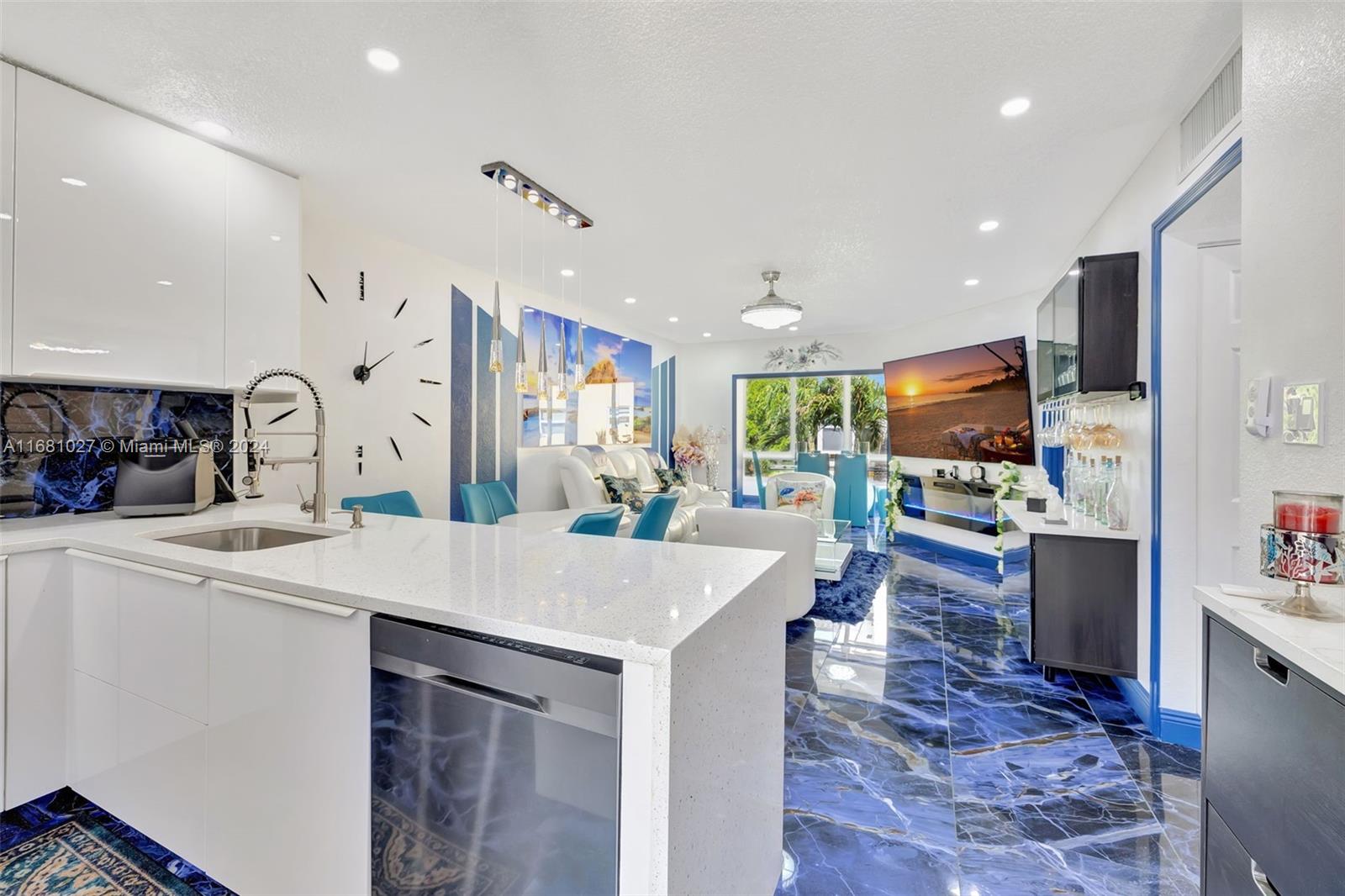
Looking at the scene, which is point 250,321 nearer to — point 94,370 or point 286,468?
point 94,370

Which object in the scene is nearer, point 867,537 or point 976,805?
point 976,805

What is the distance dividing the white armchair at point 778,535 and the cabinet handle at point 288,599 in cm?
236

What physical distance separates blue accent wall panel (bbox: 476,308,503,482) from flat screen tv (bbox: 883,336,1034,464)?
4768mm

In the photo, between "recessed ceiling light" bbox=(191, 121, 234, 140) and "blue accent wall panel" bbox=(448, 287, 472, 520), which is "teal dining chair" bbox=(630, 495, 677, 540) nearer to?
"blue accent wall panel" bbox=(448, 287, 472, 520)

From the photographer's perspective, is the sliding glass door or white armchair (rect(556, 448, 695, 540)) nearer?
white armchair (rect(556, 448, 695, 540))

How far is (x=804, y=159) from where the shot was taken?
251 centimetres

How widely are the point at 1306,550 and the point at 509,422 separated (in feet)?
14.9

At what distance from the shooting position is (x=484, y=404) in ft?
14.5

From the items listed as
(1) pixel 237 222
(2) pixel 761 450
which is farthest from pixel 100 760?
(2) pixel 761 450

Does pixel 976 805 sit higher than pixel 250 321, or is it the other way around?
pixel 250 321

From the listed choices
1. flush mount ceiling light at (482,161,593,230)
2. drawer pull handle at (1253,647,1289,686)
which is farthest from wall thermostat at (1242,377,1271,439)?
flush mount ceiling light at (482,161,593,230)

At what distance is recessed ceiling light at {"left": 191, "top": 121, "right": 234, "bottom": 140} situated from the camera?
7.15ft

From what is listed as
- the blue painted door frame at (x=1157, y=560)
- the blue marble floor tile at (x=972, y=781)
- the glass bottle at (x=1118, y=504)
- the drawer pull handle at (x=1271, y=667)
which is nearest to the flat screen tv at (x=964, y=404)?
the glass bottle at (x=1118, y=504)

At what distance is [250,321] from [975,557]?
19.6 feet
